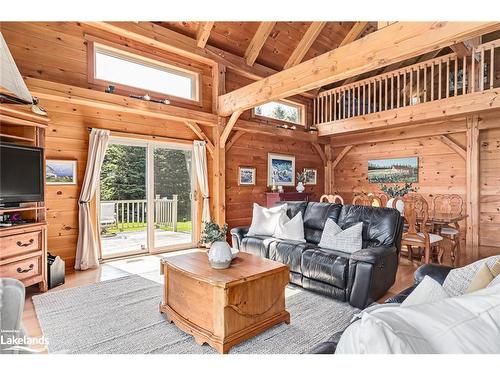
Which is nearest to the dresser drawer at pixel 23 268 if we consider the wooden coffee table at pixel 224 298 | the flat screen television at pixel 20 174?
the flat screen television at pixel 20 174

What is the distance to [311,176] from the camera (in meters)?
7.40

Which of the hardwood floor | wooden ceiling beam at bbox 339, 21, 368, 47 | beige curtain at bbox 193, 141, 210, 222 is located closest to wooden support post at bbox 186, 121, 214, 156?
beige curtain at bbox 193, 141, 210, 222

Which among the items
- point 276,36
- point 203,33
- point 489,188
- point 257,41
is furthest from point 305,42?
point 489,188

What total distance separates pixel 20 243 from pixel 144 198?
1993 millimetres

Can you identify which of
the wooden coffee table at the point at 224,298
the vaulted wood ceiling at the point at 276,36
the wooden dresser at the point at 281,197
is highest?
the vaulted wood ceiling at the point at 276,36

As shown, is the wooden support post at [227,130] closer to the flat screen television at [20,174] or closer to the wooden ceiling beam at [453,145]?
the flat screen television at [20,174]

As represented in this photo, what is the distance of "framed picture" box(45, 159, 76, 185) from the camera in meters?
3.83

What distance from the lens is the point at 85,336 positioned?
2.23 meters

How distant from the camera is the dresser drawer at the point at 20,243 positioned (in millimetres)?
2781

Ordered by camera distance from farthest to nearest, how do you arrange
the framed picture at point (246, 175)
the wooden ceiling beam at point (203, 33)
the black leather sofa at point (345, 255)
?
the framed picture at point (246, 175)
the wooden ceiling beam at point (203, 33)
the black leather sofa at point (345, 255)

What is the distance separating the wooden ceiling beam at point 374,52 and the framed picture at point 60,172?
2.97 meters

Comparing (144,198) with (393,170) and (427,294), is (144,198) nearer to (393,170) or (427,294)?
(427,294)

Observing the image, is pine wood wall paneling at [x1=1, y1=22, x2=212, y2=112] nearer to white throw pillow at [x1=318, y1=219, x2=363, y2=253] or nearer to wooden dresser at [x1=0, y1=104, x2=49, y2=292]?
wooden dresser at [x1=0, y1=104, x2=49, y2=292]
